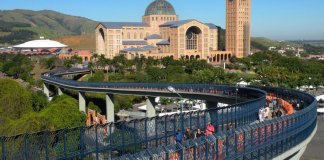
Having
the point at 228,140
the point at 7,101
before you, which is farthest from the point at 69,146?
the point at 7,101

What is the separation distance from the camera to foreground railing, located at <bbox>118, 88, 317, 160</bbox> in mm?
16109

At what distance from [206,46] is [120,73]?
44.5m

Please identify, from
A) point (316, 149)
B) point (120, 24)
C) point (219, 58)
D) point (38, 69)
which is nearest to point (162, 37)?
point (120, 24)

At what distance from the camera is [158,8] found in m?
161

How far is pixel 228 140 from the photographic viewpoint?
62.6 feet

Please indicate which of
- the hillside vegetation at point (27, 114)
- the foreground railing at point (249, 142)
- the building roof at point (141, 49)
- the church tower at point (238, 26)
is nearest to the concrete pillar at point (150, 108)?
the hillside vegetation at point (27, 114)

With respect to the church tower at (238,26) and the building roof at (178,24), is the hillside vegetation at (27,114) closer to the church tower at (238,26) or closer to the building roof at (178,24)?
the building roof at (178,24)

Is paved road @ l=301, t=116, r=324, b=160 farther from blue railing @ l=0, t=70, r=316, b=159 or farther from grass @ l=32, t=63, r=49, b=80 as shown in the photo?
grass @ l=32, t=63, r=49, b=80

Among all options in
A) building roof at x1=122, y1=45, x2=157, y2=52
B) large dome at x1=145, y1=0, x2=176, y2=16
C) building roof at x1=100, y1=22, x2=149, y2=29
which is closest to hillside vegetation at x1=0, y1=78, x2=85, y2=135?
building roof at x1=122, y1=45, x2=157, y2=52

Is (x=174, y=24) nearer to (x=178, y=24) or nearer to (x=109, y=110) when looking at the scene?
(x=178, y=24)

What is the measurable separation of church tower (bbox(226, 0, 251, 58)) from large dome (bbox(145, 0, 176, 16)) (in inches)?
855

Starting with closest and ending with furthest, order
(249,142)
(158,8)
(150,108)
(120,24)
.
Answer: (249,142), (150,108), (120,24), (158,8)

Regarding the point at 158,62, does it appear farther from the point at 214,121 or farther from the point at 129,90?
the point at 214,121

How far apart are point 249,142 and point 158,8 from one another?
469 feet
